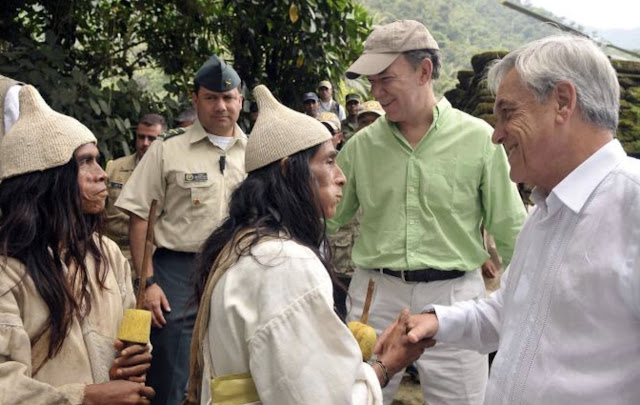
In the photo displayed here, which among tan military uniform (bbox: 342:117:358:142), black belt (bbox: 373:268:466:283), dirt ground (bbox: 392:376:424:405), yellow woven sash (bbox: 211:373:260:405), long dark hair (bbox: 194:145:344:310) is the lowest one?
dirt ground (bbox: 392:376:424:405)

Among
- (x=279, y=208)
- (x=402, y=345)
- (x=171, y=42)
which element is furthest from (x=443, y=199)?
(x=171, y=42)

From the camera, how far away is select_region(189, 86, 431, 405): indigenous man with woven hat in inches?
72.3

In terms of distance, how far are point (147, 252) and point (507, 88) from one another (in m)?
1.31

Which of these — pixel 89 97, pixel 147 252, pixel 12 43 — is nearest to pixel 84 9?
pixel 12 43

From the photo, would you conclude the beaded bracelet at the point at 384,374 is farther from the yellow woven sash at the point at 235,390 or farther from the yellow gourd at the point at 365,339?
the yellow woven sash at the point at 235,390

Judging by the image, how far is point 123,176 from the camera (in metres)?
5.70

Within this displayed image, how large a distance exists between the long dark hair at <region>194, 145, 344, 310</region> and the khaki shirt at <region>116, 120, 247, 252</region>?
6.12ft

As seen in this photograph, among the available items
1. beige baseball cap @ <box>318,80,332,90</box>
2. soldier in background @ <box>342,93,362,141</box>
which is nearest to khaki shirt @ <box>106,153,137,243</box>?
beige baseball cap @ <box>318,80,332,90</box>

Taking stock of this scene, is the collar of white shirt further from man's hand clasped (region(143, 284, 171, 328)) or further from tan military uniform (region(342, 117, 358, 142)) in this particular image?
tan military uniform (region(342, 117, 358, 142))

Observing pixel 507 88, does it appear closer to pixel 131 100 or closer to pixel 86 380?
pixel 86 380

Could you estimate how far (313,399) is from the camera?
1833 millimetres

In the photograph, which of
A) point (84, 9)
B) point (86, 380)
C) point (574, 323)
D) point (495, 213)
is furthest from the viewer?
point (84, 9)

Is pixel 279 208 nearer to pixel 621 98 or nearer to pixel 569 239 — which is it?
pixel 569 239

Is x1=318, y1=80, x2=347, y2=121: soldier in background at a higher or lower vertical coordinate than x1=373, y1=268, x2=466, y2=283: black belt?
lower
